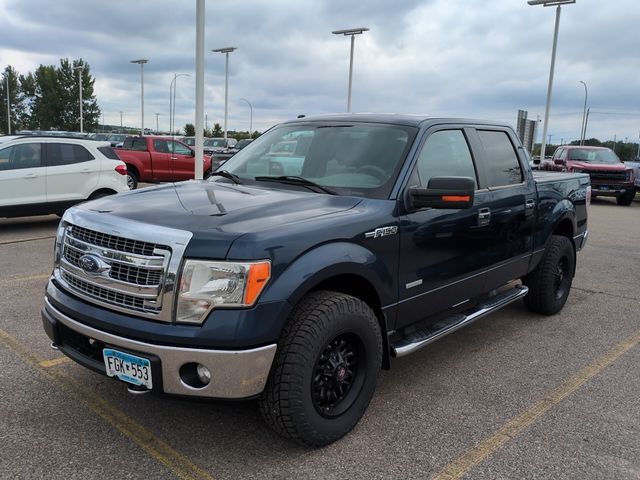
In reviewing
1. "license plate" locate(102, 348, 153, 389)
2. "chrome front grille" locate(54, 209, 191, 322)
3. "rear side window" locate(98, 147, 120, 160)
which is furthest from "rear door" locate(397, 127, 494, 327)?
"rear side window" locate(98, 147, 120, 160)

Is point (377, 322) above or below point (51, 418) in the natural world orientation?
above

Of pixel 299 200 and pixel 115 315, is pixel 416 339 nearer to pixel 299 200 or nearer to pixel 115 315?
pixel 299 200

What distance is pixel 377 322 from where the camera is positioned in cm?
Answer: 316

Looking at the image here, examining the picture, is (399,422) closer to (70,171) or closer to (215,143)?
(70,171)

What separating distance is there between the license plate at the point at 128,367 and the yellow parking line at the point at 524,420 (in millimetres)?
1497

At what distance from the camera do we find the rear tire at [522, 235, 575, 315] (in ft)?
17.3

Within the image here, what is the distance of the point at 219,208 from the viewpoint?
3049 millimetres

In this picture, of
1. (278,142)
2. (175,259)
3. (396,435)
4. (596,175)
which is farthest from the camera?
(596,175)

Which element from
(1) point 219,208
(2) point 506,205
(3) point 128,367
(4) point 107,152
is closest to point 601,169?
(4) point 107,152

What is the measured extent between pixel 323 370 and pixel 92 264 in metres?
1.32

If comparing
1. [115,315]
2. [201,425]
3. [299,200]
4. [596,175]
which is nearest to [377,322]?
[299,200]

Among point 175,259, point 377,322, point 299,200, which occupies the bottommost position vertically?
point 377,322

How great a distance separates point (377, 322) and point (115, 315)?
1.41m

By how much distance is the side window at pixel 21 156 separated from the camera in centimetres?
915
